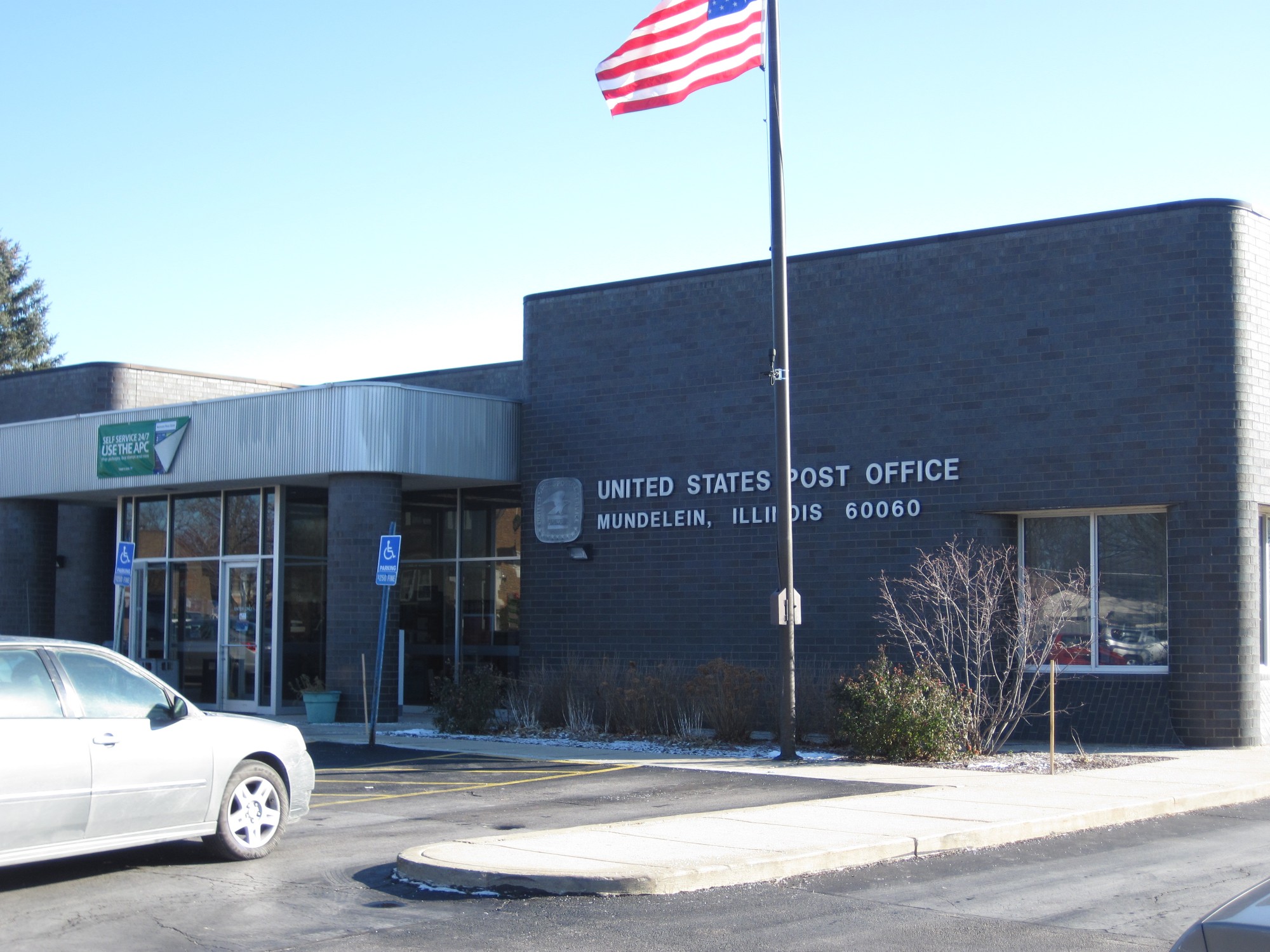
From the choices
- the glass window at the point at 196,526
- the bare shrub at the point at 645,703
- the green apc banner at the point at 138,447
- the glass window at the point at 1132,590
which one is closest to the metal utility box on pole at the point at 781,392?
the bare shrub at the point at 645,703

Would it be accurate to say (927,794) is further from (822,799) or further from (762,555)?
(762,555)

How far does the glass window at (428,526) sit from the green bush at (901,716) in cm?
1035

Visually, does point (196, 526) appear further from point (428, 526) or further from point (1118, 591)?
point (1118, 591)

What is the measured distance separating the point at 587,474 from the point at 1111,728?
8731mm

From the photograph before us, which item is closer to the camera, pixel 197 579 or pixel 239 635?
pixel 239 635

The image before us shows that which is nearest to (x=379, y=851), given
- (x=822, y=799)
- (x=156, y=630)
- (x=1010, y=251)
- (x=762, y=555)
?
(x=822, y=799)

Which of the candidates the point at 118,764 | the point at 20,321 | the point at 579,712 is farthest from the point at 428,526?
the point at 20,321

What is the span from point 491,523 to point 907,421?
315 inches

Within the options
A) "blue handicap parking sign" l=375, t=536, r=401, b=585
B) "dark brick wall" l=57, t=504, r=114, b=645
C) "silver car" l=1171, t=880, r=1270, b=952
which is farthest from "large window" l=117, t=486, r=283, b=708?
"silver car" l=1171, t=880, r=1270, b=952

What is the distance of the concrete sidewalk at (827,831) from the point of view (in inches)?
348

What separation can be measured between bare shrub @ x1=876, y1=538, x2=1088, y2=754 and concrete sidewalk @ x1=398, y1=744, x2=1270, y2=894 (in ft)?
9.12

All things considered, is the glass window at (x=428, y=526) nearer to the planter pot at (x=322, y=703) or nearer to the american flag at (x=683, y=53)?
the planter pot at (x=322, y=703)

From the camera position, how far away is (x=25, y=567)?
87.6 feet

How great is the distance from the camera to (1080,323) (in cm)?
1845
